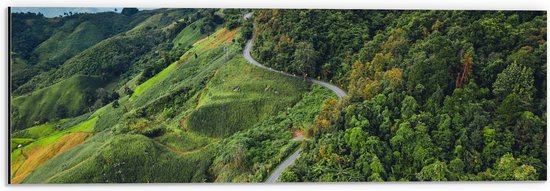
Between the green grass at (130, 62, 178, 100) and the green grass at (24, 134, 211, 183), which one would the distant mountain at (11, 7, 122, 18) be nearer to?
the green grass at (130, 62, 178, 100)


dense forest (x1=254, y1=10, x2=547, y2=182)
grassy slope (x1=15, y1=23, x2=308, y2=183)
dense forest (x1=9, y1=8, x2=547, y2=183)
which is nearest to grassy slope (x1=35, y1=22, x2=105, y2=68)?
dense forest (x1=9, y1=8, x2=547, y2=183)

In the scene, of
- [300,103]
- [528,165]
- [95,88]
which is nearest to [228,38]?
[300,103]

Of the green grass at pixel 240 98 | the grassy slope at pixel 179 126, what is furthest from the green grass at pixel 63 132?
the green grass at pixel 240 98

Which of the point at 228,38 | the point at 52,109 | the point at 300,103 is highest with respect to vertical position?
the point at 228,38

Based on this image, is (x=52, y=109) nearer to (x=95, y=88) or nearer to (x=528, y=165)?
(x=95, y=88)

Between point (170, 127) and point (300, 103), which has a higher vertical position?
point (300, 103)

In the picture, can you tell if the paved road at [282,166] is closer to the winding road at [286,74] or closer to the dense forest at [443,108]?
the winding road at [286,74]
